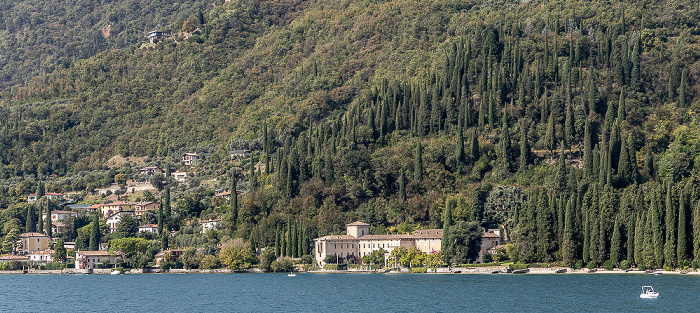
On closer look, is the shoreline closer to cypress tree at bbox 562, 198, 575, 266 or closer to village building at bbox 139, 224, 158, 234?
cypress tree at bbox 562, 198, 575, 266

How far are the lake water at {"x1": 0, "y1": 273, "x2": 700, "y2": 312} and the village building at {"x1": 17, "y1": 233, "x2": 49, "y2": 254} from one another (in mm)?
37837

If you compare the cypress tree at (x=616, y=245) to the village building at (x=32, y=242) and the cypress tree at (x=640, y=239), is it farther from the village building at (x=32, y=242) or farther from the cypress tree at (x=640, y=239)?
the village building at (x=32, y=242)

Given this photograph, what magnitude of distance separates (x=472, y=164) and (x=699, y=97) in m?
30.4

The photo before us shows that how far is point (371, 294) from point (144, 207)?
8211 centimetres

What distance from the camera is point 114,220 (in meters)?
159

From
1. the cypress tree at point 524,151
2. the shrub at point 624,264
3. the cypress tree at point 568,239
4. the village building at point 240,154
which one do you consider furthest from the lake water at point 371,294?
the village building at point 240,154

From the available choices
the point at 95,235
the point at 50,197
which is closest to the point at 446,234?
the point at 95,235

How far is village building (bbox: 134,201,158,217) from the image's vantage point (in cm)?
16162

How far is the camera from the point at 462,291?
289 feet

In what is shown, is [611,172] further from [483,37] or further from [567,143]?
[483,37]

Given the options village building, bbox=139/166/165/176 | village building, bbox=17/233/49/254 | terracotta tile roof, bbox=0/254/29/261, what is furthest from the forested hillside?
village building, bbox=139/166/165/176

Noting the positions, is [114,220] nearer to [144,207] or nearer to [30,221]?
[144,207]

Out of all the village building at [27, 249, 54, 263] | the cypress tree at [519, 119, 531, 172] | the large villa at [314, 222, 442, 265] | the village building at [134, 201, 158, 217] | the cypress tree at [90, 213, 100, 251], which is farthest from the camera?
the village building at [134, 201, 158, 217]

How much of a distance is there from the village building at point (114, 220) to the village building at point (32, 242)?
30.6ft
